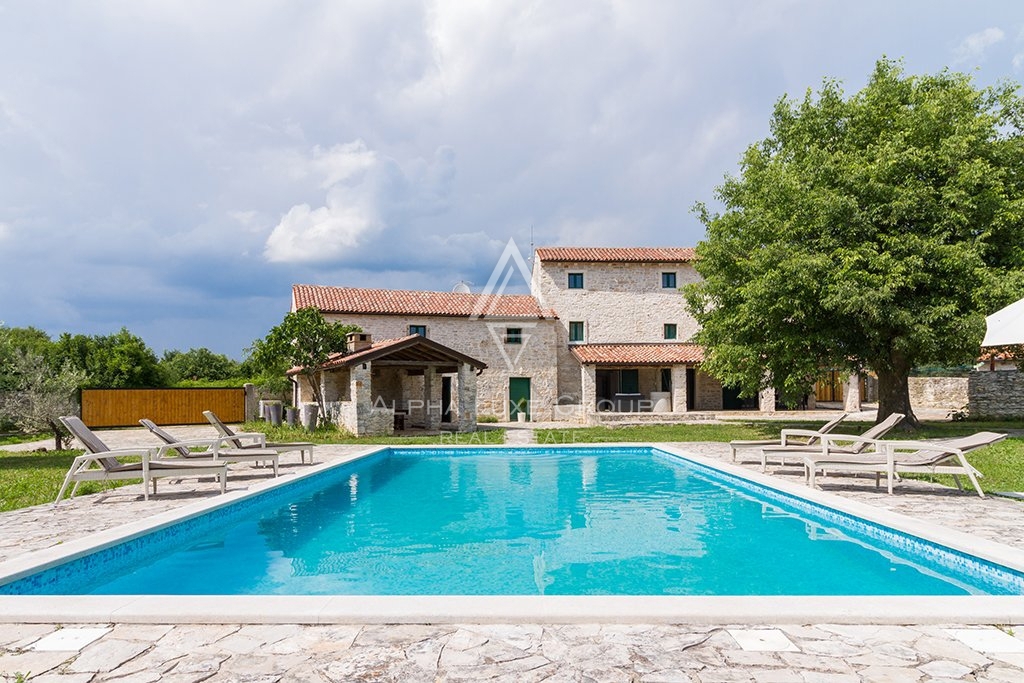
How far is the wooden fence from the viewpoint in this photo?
80.9 ft

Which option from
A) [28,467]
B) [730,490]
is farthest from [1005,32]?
[28,467]

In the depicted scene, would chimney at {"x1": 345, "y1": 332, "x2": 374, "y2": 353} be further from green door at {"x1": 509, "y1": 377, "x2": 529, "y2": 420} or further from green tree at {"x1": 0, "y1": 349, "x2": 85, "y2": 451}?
green door at {"x1": 509, "y1": 377, "x2": 529, "y2": 420}

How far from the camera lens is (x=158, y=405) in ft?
84.4

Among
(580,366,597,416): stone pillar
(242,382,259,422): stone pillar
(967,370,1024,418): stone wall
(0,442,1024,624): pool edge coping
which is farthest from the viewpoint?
(242,382,259,422): stone pillar

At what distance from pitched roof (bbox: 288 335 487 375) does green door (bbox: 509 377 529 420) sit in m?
6.83

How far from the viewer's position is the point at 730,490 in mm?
9812

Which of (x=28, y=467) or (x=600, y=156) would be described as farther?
(x=600, y=156)

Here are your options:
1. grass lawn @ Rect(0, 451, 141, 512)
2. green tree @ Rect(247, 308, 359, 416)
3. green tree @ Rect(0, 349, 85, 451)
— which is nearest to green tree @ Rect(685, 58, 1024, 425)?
green tree @ Rect(247, 308, 359, 416)

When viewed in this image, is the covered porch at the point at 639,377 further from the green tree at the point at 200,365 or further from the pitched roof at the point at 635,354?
the green tree at the point at 200,365

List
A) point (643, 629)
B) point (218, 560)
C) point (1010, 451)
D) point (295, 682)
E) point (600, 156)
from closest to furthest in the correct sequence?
point (295, 682) < point (643, 629) < point (218, 560) < point (1010, 451) < point (600, 156)

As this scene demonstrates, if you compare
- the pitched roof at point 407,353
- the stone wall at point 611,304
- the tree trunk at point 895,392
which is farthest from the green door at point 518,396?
the tree trunk at point 895,392

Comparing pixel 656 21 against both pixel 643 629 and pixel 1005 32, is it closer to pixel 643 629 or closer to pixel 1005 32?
pixel 1005 32

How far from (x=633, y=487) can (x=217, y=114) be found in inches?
449

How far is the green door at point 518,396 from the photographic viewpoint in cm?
2780
